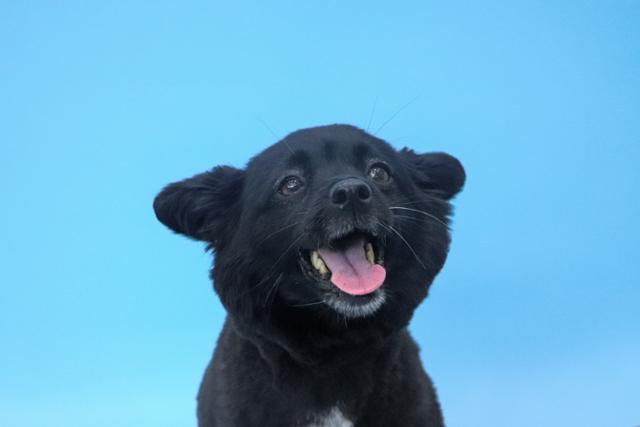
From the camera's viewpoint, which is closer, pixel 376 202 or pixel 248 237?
pixel 376 202

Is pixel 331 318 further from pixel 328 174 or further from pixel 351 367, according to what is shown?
pixel 328 174

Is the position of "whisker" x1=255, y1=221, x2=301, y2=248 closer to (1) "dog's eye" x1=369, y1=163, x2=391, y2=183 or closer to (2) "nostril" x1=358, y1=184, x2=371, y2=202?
(2) "nostril" x1=358, y1=184, x2=371, y2=202

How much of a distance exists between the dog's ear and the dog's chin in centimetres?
64

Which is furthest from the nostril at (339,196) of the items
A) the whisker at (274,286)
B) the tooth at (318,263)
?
the whisker at (274,286)

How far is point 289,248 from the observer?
111 inches

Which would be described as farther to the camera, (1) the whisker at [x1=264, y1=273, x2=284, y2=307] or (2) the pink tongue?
(1) the whisker at [x1=264, y1=273, x2=284, y2=307]

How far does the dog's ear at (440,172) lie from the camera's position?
3.40 m

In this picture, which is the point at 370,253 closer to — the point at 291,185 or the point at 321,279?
the point at 321,279

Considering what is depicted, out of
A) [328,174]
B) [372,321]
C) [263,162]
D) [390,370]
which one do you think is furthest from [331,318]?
[263,162]

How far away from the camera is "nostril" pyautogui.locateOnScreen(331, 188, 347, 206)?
261cm

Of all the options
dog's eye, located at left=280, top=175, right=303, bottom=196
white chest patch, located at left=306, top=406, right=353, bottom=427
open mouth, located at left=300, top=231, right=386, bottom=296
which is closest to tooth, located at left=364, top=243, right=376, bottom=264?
open mouth, located at left=300, top=231, right=386, bottom=296

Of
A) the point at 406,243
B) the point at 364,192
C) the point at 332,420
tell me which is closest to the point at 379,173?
the point at 406,243

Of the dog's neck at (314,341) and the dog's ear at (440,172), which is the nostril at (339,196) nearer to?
the dog's neck at (314,341)

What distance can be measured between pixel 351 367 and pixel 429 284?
1.57 ft
